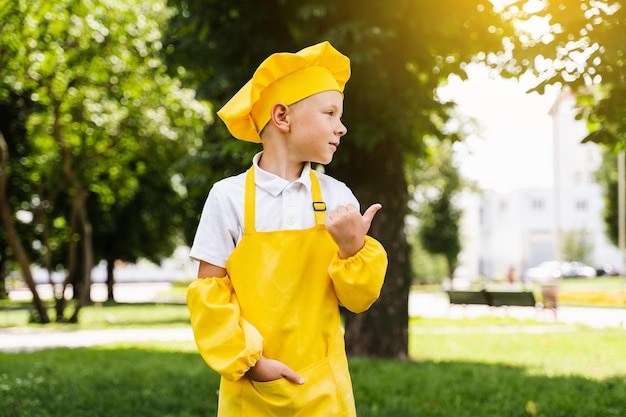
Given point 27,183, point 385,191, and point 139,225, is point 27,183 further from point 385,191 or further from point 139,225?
point 385,191

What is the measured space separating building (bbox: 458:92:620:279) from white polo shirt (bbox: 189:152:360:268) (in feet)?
247

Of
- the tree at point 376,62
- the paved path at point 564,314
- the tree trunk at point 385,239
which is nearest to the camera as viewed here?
the tree at point 376,62

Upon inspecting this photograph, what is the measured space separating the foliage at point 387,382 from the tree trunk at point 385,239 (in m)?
0.47

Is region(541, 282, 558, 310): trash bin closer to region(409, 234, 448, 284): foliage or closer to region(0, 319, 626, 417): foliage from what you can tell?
region(0, 319, 626, 417): foliage

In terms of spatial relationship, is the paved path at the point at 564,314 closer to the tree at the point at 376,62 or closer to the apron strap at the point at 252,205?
the tree at the point at 376,62

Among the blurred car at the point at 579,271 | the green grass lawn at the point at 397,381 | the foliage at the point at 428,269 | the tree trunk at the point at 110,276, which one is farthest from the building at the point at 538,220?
the green grass lawn at the point at 397,381

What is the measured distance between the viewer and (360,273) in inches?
99.7

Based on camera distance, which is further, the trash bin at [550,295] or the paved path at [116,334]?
the trash bin at [550,295]

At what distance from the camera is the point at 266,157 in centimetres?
280

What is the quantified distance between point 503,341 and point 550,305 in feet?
23.9

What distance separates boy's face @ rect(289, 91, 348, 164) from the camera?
8.83 feet

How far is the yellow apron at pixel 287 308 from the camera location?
2582 mm

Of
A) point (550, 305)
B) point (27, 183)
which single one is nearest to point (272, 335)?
point (550, 305)

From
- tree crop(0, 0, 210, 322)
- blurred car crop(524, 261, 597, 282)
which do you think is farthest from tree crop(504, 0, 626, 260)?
blurred car crop(524, 261, 597, 282)
